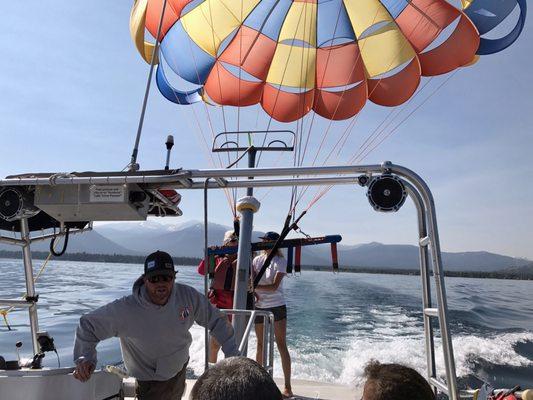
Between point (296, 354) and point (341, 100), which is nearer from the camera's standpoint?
point (341, 100)

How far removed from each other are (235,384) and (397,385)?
0.46m

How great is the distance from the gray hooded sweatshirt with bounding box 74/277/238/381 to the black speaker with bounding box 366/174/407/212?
1188 mm

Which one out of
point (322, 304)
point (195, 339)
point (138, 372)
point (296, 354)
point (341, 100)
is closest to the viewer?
A: point (138, 372)

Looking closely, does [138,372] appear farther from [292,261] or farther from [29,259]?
[292,261]

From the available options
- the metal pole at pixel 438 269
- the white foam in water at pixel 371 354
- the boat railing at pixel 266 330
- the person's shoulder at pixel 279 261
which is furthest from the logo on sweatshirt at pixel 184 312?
the white foam in water at pixel 371 354

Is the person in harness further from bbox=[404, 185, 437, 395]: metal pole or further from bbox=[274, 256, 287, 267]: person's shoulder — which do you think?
bbox=[404, 185, 437, 395]: metal pole

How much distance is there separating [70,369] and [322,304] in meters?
16.6

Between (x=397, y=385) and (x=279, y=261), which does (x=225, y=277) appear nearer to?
(x=279, y=261)

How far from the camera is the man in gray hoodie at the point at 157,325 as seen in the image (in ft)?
8.34

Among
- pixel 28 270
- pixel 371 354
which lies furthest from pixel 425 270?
pixel 371 354

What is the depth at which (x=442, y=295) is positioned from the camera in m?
2.49

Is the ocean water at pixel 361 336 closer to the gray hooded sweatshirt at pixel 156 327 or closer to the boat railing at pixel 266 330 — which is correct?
the boat railing at pixel 266 330

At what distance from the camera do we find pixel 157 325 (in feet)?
8.70

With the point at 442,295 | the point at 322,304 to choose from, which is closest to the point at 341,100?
the point at 442,295
